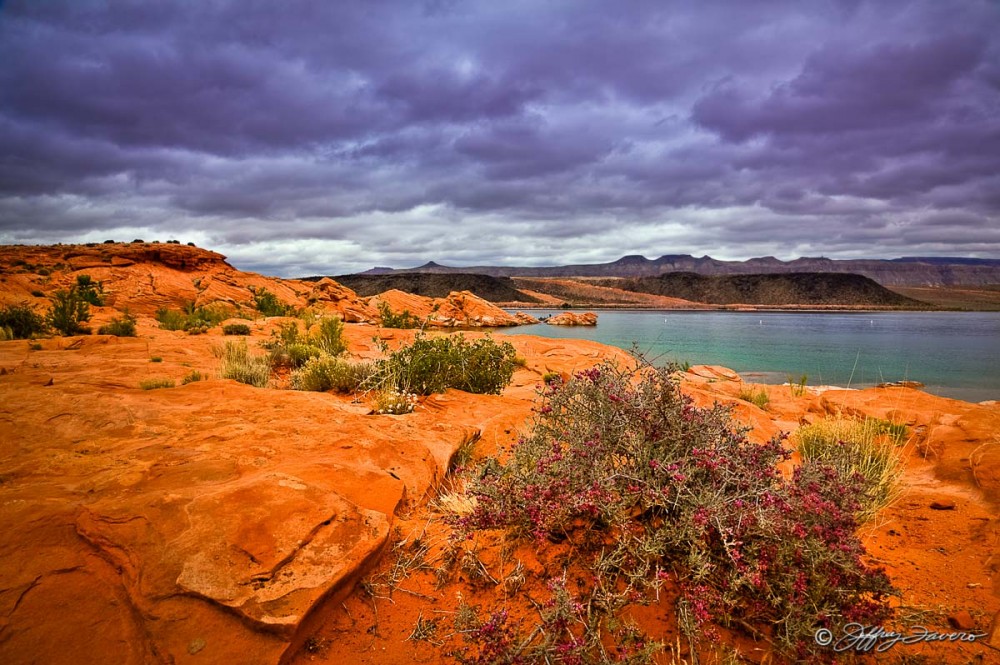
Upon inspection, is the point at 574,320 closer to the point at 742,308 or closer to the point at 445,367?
the point at 445,367

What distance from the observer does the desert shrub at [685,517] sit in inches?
97.7

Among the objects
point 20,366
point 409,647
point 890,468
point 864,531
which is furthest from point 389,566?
point 20,366

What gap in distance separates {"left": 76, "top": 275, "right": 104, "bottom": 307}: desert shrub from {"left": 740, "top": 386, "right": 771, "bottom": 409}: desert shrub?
23.9m

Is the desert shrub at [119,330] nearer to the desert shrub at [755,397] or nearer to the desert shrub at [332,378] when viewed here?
the desert shrub at [332,378]

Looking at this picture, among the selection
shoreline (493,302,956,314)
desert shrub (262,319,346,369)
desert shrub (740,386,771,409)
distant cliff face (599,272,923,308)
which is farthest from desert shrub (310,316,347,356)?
Result: distant cliff face (599,272,923,308)

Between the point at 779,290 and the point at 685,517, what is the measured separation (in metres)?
98.1

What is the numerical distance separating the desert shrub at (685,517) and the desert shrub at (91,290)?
915 inches

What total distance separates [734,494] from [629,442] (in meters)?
0.70

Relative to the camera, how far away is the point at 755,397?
10.9 meters

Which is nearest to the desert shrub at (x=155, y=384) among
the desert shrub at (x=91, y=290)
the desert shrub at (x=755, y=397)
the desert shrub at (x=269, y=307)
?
the desert shrub at (x=755, y=397)

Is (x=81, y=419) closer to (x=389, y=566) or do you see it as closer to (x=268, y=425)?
(x=268, y=425)

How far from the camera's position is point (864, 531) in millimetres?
4098

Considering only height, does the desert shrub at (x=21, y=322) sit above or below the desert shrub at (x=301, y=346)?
above

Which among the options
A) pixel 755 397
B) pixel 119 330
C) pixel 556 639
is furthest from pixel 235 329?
pixel 556 639
